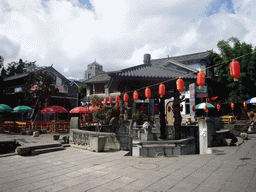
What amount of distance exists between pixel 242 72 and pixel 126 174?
93.6 ft

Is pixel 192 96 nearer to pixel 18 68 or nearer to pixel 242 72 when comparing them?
pixel 242 72

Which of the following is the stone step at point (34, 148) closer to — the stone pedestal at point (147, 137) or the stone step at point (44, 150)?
the stone step at point (44, 150)

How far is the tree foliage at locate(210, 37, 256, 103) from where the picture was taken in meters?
27.5

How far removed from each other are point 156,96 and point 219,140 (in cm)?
448

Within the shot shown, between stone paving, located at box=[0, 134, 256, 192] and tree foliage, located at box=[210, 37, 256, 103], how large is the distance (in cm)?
2343

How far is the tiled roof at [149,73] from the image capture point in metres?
11.4

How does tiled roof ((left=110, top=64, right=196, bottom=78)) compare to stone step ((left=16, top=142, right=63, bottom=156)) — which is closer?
stone step ((left=16, top=142, right=63, bottom=156))

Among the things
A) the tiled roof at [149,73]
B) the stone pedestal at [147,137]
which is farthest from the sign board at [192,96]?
the stone pedestal at [147,137]

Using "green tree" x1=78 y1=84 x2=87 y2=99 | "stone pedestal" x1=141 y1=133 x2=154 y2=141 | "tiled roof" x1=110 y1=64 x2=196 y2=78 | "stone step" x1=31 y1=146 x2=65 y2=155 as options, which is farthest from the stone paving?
"green tree" x1=78 y1=84 x2=87 y2=99

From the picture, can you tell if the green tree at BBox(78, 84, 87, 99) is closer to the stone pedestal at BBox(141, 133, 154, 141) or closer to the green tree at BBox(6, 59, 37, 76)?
the green tree at BBox(6, 59, 37, 76)

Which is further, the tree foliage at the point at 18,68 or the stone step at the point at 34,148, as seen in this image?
the tree foliage at the point at 18,68

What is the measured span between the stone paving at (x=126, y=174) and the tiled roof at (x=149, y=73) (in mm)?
5258

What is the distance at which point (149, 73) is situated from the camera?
1202cm

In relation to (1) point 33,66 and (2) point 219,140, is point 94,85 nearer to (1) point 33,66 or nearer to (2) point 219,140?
(1) point 33,66
